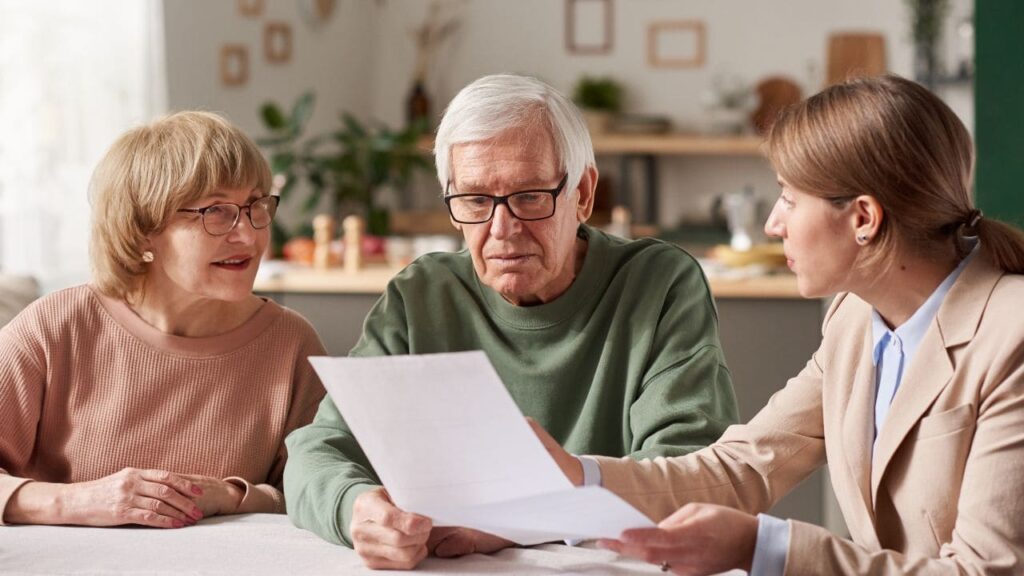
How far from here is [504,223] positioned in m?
1.78

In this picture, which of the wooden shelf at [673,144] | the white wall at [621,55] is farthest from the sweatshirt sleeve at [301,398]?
the wooden shelf at [673,144]

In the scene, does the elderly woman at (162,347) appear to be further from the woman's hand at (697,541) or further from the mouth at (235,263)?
the woman's hand at (697,541)

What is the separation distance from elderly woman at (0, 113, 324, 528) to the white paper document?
675mm

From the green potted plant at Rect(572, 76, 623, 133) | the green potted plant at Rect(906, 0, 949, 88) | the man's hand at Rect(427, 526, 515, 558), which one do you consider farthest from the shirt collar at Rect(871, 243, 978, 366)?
the green potted plant at Rect(572, 76, 623, 133)

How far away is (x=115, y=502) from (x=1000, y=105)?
8.54ft

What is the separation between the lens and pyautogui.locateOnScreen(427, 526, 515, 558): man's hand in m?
1.52

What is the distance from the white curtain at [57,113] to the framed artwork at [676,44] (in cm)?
326

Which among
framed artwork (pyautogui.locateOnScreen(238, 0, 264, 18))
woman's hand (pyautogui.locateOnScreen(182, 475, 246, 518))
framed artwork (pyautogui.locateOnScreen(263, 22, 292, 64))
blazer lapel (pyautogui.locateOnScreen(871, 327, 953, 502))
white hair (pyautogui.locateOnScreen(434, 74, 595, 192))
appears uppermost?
framed artwork (pyautogui.locateOnScreen(238, 0, 264, 18))

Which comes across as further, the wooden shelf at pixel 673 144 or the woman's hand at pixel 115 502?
the wooden shelf at pixel 673 144

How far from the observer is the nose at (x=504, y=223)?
5.84 ft


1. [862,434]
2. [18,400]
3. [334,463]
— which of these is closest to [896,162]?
[862,434]

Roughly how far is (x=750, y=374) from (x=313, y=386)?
184cm

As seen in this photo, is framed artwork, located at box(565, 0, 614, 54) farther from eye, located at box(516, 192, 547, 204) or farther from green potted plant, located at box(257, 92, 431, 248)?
eye, located at box(516, 192, 547, 204)

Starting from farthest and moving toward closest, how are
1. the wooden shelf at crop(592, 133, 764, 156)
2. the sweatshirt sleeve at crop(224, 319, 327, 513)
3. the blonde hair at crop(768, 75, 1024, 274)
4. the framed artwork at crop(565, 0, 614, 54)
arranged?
the framed artwork at crop(565, 0, 614, 54), the wooden shelf at crop(592, 133, 764, 156), the sweatshirt sleeve at crop(224, 319, 327, 513), the blonde hair at crop(768, 75, 1024, 274)
